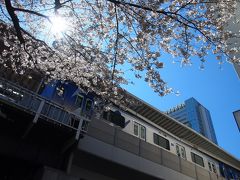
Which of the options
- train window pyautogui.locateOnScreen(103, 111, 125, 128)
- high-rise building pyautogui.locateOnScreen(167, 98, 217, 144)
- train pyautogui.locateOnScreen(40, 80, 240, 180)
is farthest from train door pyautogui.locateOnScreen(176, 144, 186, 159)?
high-rise building pyautogui.locateOnScreen(167, 98, 217, 144)

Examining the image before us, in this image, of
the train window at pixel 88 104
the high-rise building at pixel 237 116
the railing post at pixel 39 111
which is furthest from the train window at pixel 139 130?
the railing post at pixel 39 111

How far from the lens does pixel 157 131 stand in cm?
1652

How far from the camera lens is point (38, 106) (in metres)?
9.89

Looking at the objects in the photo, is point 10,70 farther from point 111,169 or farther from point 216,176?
point 216,176

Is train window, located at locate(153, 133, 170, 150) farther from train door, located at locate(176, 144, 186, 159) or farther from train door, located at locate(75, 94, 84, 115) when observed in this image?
train door, located at locate(75, 94, 84, 115)

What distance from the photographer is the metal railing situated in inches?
364

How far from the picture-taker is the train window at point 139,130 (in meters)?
14.7

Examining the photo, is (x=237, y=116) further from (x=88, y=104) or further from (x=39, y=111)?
(x=39, y=111)

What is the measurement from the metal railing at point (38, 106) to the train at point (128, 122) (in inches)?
57.0

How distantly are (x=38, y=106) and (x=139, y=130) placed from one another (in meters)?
7.23

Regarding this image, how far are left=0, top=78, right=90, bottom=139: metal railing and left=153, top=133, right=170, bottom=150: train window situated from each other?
6592 millimetres

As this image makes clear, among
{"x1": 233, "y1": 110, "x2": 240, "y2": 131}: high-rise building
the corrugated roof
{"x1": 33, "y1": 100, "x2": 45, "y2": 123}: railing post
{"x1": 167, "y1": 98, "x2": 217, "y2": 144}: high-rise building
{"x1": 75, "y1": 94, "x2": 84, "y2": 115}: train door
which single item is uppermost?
{"x1": 167, "y1": 98, "x2": 217, "y2": 144}: high-rise building

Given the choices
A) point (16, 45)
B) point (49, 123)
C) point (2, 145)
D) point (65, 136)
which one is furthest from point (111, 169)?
point (16, 45)

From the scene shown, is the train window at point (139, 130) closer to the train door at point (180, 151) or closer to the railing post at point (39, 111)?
the train door at point (180, 151)
